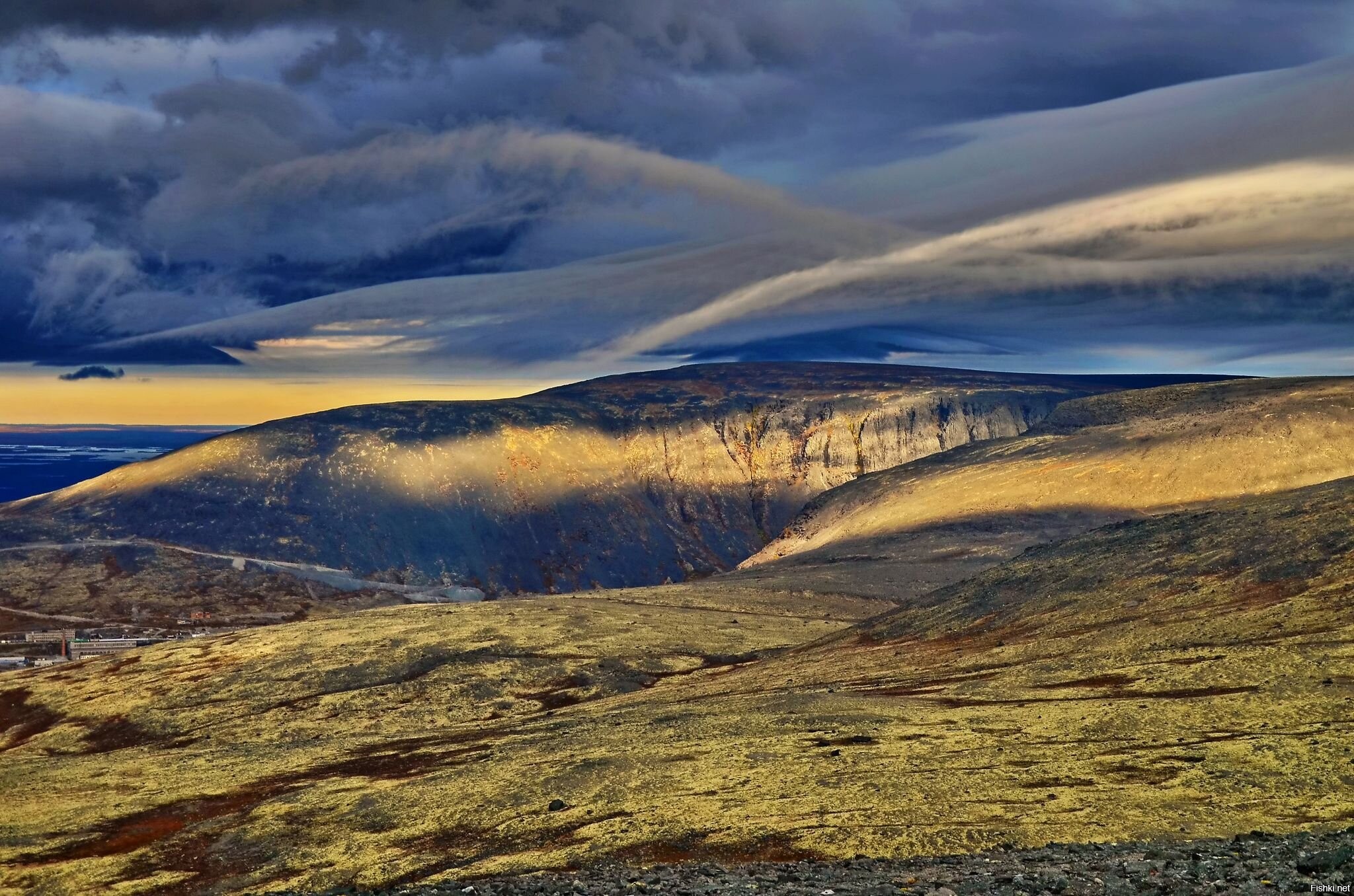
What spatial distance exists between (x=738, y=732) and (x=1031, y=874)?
119 feet

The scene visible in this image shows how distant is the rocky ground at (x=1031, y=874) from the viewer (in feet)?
101

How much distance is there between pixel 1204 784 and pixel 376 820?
40.3 metres

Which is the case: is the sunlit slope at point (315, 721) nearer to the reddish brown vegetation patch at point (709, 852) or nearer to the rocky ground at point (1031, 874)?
the reddish brown vegetation patch at point (709, 852)

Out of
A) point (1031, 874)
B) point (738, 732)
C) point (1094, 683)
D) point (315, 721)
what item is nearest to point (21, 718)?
point (315, 721)

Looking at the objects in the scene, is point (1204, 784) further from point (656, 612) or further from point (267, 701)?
point (656, 612)

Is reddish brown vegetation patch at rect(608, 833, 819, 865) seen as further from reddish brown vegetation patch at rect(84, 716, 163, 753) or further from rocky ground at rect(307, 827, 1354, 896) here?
reddish brown vegetation patch at rect(84, 716, 163, 753)

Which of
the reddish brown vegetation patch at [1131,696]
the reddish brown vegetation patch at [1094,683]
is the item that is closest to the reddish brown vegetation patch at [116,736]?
the reddish brown vegetation patch at [1131,696]

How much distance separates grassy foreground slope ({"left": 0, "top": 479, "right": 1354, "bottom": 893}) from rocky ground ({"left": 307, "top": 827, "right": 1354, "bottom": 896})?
299cm

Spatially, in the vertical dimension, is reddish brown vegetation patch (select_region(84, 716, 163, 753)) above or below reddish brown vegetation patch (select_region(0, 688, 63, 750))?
below

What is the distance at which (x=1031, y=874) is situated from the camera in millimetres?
34844

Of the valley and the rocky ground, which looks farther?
the valley

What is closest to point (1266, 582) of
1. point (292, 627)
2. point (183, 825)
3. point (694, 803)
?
point (694, 803)

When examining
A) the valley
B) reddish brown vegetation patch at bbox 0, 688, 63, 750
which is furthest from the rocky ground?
reddish brown vegetation patch at bbox 0, 688, 63, 750

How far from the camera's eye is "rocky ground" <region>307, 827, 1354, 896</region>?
3089 centimetres
